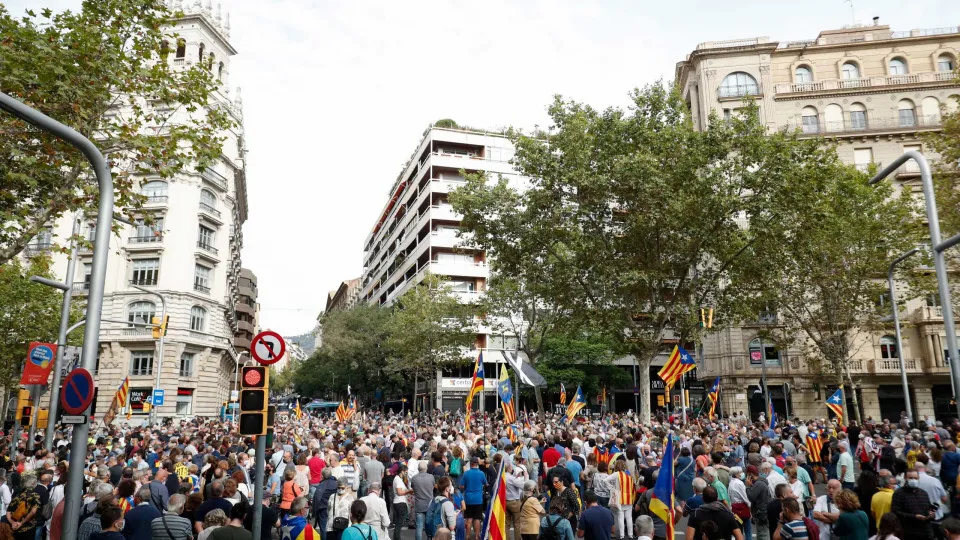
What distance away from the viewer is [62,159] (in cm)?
1244

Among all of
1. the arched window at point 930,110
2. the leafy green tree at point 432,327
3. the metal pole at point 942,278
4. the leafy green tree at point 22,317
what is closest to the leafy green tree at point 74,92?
the metal pole at point 942,278

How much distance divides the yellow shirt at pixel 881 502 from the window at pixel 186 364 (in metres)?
44.7

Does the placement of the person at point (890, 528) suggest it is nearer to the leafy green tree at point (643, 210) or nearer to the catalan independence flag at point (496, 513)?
the catalan independence flag at point (496, 513)

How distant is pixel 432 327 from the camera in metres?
45.7

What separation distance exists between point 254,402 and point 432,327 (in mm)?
38168

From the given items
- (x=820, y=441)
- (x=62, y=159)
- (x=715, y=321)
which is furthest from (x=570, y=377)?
(x=62, y=159)

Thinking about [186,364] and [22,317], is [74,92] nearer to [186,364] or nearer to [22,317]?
[22,317]

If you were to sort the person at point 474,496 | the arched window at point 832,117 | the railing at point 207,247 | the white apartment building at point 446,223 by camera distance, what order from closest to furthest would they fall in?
the person at point 474,496 < the arched window at point 832,117 < the railing at point 207,247 < the white apartment building at point 446,223

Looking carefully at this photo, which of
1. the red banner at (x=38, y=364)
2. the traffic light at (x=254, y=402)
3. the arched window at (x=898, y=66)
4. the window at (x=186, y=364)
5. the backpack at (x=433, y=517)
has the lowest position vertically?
the backpack at (x=433, y=517)

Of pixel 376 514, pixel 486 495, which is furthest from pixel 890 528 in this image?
pixel 486 495

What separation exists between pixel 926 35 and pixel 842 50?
19.5ft

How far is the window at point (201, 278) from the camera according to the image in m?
47.1

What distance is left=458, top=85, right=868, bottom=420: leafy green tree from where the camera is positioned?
2411cm

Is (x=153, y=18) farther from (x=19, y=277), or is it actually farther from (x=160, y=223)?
(x=160, y=223)
